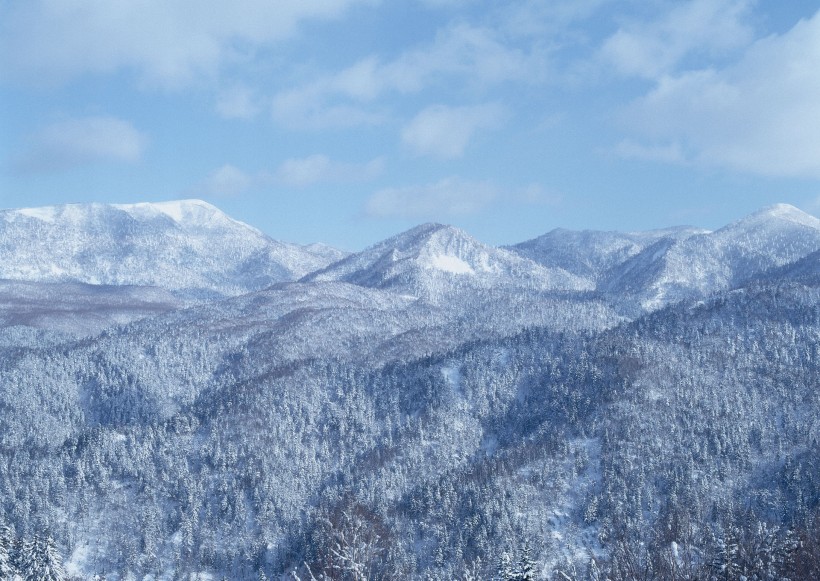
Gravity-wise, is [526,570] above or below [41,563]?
above

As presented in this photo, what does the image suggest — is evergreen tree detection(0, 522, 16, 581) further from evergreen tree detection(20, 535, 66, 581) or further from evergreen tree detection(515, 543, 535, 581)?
evergreen tree detection(515, 543, 535, 581)

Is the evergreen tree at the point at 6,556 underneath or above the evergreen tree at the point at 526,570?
underneath

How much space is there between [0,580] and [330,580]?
4735cm

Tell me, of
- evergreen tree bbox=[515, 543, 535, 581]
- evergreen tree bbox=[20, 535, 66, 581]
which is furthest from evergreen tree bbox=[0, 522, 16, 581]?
evergreen tree bbox=[515, 543, 535, 581]

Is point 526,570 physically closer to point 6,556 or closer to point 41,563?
point 41,563

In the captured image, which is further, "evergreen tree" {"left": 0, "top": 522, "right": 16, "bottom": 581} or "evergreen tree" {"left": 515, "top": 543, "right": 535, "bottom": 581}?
"evergreen tree" {"left": 0, "top": 522, "right": 16, "bottom": 581}

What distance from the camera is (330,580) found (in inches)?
2813

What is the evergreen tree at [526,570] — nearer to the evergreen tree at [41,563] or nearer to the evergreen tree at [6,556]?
the evergreen tree at [41,563]

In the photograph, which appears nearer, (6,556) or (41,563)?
(6,556)

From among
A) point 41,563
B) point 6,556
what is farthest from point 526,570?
point 6,556

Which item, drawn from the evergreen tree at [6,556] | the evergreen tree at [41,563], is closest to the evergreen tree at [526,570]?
the evergreen tree at [41,563]

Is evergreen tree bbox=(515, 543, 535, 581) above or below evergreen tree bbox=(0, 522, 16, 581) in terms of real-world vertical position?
above

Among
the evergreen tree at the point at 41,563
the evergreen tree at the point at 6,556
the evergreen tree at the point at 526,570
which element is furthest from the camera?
the evergreen tree at the point at 41,563

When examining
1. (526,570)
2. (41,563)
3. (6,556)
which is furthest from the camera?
(41,563)
